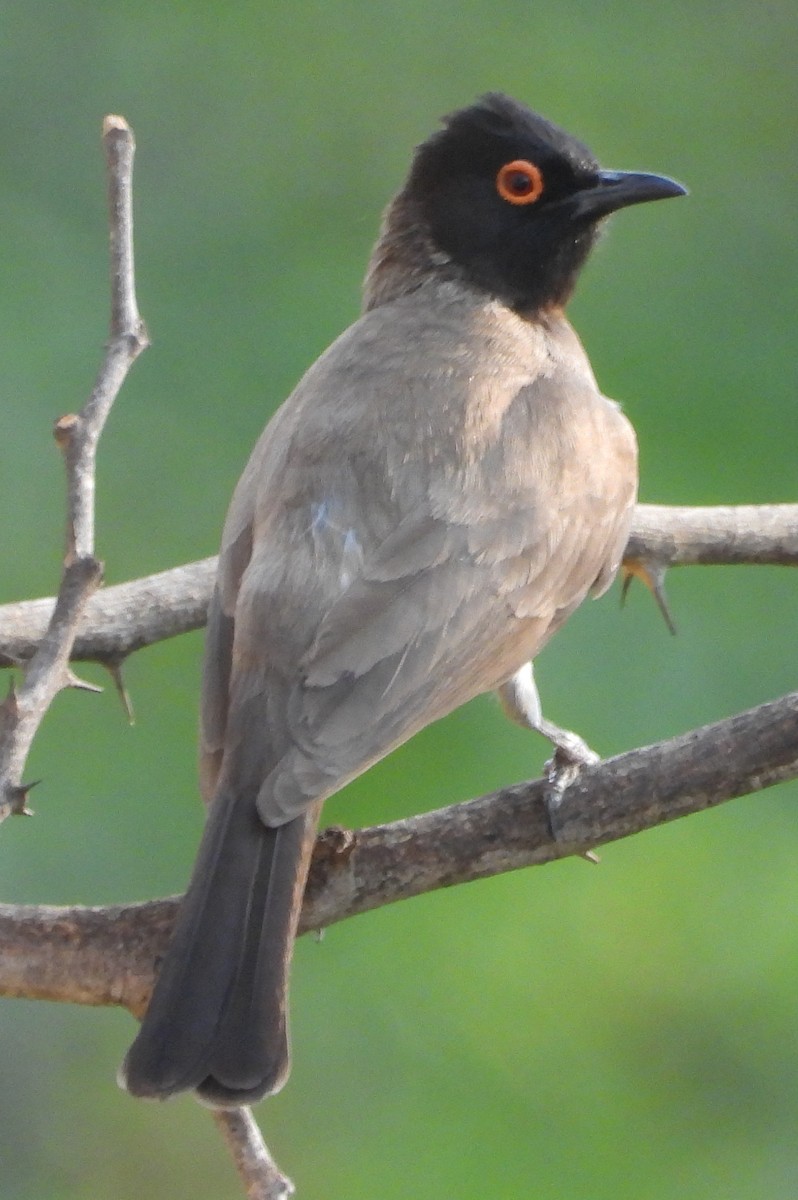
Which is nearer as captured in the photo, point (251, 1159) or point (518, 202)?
point (251, 1159)

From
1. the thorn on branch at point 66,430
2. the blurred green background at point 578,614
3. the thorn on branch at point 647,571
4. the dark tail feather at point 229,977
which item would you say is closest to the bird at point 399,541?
the dark tail feather at point 229,977

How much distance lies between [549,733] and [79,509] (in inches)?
34.2

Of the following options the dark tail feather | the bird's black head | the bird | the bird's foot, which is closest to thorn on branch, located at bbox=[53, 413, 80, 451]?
the bird

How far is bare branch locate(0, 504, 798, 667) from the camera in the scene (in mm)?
2697

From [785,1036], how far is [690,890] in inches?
21.6

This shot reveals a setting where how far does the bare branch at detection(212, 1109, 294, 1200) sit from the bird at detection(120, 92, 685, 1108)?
7cm

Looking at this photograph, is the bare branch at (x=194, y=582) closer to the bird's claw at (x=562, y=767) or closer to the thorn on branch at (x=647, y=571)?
the thorn on branch at (x=647, y=571)

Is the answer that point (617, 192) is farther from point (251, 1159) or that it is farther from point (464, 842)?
point (251, 1159)

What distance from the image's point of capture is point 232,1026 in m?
1.96

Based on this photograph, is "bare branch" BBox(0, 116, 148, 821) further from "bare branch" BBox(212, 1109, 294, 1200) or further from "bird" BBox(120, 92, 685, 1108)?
"bare branch" BBox(212, 1109, 294, 1200)

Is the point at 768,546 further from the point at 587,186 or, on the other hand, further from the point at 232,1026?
the point at 232,1026

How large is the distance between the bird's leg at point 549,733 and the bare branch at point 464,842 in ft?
0.20

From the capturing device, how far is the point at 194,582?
2.84m

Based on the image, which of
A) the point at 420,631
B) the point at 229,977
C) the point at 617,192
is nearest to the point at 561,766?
the point at 420,631
